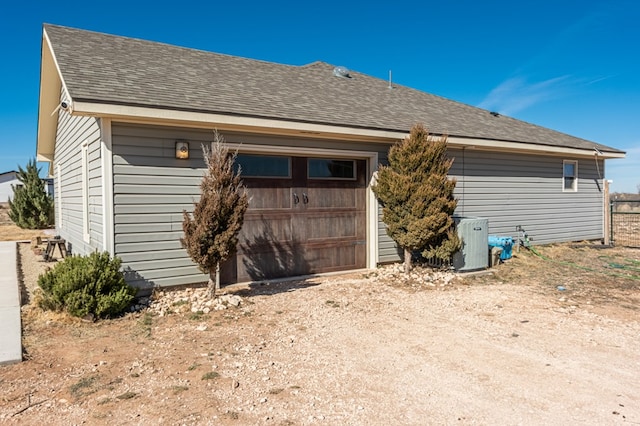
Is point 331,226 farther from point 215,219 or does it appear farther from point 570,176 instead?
point 570,176

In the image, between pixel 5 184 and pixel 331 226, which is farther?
pixel 5 184

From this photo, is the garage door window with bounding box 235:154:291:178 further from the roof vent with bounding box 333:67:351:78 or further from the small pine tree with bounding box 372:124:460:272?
the roof vent with bounding box 333:67:351:78

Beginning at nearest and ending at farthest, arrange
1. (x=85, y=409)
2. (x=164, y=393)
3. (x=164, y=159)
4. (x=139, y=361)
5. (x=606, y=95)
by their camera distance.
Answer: (x=85, y=409) → (x=164, y=393) → (x=139, y=361) → (x=164, y=159) → (x=606, y=95)

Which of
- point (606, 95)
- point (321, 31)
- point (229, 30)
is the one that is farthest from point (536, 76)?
point (229, 30)

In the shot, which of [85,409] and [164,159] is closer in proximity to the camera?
[85,409]

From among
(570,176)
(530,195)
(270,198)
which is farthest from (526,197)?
(270,198)

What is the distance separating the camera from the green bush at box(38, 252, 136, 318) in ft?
15.5

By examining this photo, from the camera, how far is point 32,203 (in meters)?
17.5

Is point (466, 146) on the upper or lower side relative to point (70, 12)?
lower

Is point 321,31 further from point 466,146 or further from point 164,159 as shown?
point 164,159

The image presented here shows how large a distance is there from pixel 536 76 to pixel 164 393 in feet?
53.6

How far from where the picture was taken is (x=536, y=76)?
49.0ft

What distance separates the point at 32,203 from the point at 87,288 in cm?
1604

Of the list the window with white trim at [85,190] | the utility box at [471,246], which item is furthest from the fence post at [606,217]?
the window with white trim at [85,190]
